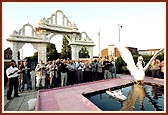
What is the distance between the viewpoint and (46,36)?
65.6ft

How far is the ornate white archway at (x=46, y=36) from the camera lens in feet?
58.7

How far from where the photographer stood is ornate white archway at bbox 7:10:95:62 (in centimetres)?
1790

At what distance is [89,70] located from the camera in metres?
9.41

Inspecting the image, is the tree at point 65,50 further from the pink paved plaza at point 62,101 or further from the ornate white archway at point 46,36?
the pink paved plaza at point 62,101

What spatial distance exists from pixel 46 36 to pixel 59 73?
12.6 meters

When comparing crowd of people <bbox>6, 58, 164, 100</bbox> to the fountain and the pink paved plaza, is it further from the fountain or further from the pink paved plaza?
the fountain

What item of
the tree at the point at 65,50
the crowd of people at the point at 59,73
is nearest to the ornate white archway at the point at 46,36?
the crowd of people at the point at 59,73

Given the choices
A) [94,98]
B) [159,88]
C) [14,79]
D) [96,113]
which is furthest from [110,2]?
[159,88]

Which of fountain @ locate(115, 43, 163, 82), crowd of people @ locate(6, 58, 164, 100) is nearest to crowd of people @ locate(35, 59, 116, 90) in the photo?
crowd of people @ locate(6, 58, 164, 100)

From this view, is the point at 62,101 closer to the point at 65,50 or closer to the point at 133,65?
the point at 133,65

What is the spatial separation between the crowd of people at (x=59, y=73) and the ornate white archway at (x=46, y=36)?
376 inches

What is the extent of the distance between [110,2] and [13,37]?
15.4 metres

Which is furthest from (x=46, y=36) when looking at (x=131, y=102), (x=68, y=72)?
(x=131, y=102)

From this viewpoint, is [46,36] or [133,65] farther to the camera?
[46,36]
